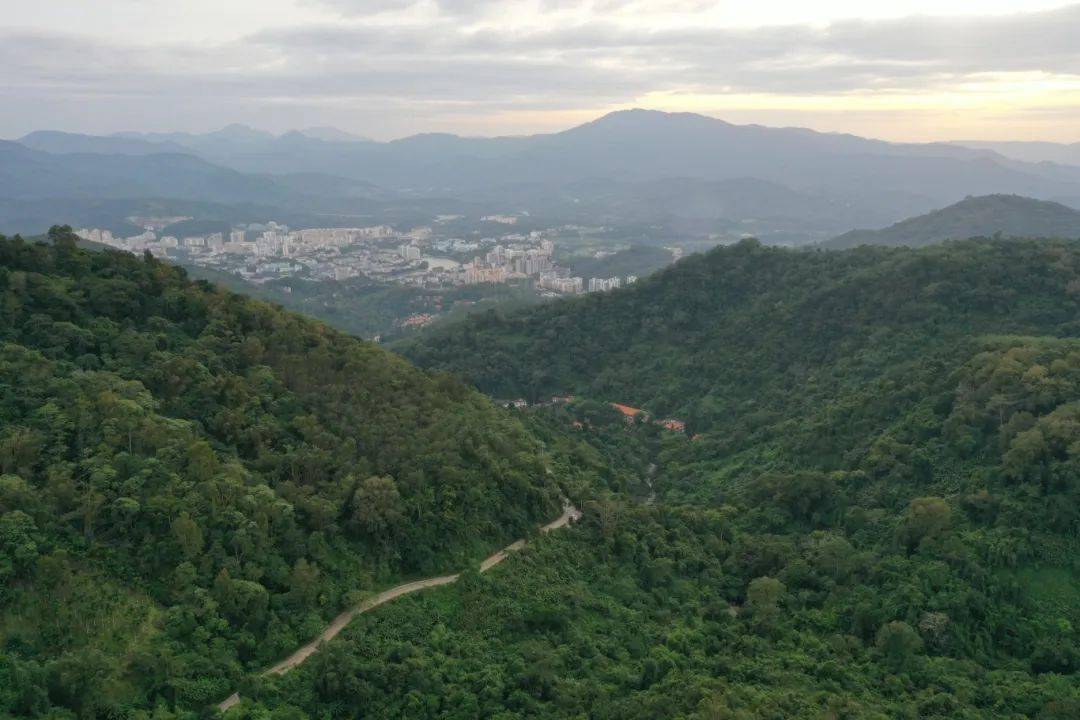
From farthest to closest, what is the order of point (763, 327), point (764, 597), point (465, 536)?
point (763, 327)
point (764, 597)
point (465, 536)

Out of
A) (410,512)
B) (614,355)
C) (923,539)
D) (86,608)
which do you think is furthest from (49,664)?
(614,355)

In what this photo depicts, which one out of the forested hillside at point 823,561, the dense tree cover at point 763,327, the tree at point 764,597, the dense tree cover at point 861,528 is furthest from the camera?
the dense tree cover at point 763,327

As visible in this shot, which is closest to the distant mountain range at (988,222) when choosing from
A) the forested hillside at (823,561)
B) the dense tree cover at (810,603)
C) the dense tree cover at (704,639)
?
the forested hillside at (823,561)

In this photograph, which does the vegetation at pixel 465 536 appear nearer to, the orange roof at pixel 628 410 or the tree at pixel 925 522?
the tree at pixel 925 522

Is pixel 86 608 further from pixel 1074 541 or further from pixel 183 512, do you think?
pixel 1074 541

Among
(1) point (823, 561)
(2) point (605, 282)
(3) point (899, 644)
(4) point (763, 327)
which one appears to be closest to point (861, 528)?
(1) point (823, 561)

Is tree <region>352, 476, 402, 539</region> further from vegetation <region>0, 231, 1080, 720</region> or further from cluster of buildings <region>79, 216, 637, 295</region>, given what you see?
cluster of buildings <region>79, 216, 637, 295</region>

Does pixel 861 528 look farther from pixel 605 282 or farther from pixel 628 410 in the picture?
pixel 605 282

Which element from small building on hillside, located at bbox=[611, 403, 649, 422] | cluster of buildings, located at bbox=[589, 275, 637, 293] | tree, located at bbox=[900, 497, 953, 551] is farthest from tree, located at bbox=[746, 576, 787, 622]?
cluster of buildings, located at bbox=[589, 275, 637, 293]
